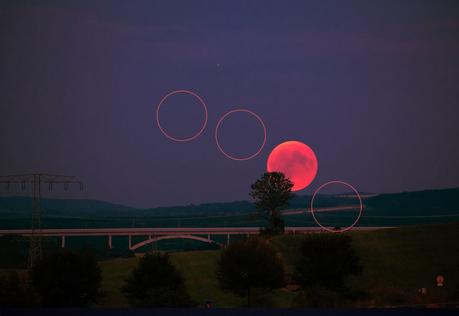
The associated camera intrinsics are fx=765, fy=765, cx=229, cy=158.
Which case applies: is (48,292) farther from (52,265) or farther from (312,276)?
(312,276)

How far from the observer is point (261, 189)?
14700 cm

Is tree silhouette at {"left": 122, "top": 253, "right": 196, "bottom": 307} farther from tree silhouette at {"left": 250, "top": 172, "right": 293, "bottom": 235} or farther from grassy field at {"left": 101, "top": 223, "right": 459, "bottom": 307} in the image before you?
tree silhouette at {"left": 250, "top": 172, "right": 293, "bottom": 235}

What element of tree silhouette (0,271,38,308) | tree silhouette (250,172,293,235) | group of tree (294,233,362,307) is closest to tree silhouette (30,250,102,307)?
tree silhouette (0,271,38,308)

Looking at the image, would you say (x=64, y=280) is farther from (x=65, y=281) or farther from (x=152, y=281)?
(x=152, y=281)

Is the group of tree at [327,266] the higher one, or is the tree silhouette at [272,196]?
the tree silhouette at [272,196]

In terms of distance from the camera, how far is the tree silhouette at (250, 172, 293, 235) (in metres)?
145

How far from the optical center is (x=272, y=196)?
5719 inches

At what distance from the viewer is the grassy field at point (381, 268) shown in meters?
98.7

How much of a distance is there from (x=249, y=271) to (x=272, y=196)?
163ft

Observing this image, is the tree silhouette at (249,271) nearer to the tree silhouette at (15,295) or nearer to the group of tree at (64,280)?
the group of tree at (64,280)

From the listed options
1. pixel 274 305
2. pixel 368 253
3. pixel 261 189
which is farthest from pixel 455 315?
pixel 261 189

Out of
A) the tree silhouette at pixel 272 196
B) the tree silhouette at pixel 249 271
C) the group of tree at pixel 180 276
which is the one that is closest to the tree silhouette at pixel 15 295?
the group of tree at pixel 180 276

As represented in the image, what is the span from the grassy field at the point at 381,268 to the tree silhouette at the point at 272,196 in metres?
10.2

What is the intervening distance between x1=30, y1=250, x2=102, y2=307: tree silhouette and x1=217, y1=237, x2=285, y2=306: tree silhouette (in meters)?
16.5
